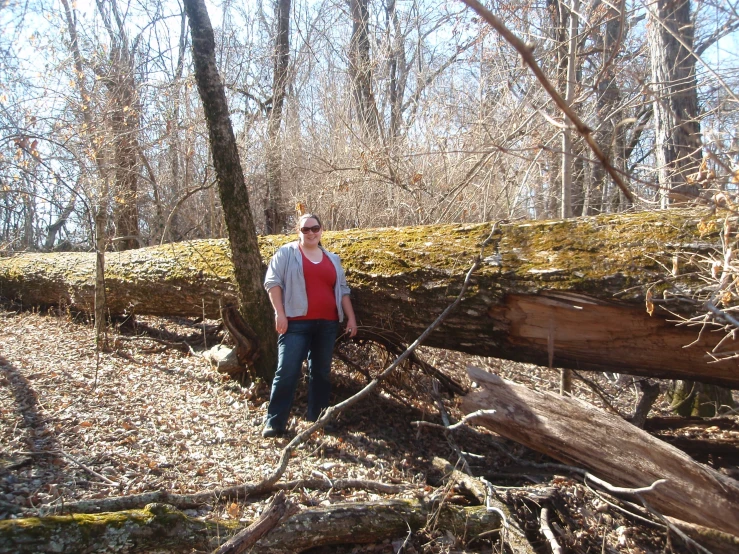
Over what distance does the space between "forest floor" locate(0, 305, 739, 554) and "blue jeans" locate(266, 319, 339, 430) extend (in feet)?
0.76

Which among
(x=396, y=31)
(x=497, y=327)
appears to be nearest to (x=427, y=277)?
(x=497, y=327)

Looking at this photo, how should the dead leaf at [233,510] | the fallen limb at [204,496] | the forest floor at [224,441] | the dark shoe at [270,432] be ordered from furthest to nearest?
the dark shoe at [270,432] < the forest floor at [224,441] < the dead leaf at [233,510] < the fallen limb at [204,496]

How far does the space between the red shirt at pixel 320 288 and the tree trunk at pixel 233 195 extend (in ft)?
2.68

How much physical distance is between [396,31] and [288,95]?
2776 millimetres

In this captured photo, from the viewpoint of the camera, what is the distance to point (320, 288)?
4.50 meters

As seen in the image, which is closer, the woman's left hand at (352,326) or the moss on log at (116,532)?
the moss on log at (116,532)

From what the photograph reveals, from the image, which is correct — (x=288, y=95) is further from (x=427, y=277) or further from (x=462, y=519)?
(x=462, y=519)

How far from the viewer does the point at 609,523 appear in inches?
131

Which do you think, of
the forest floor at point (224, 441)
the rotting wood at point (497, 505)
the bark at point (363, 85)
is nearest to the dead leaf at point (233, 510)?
the forest floor at point (224, 441)

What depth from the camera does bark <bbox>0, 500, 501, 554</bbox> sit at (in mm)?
2403

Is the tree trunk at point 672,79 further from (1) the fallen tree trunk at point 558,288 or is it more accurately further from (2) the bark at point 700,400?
(1) the fallen tree trunk at point 558,288

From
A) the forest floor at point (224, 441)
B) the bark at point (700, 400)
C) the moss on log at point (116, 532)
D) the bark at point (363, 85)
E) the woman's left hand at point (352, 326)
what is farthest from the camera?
the bark at point (363, 85)

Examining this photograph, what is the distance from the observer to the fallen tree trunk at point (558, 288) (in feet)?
11.0

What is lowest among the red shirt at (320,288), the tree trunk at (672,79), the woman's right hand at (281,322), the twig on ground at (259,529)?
the twig on ground at (259,529)
